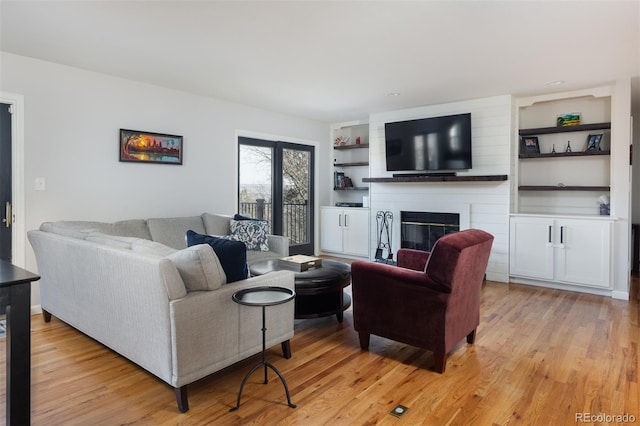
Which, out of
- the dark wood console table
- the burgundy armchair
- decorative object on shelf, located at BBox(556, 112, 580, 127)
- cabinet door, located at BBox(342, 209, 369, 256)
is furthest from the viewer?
cabinet door, located at BBox(342, 209, 369, 256)

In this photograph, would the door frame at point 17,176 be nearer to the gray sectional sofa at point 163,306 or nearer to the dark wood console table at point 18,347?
the gray sectional sofa at point 163,306

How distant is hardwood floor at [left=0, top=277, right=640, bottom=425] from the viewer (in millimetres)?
2047

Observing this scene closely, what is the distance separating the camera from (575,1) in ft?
8.34

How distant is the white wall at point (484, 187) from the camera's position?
5.02 m

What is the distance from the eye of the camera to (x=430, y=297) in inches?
97.8

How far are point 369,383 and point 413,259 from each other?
128cm

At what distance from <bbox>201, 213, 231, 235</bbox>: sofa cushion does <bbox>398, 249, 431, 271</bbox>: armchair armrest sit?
2.24 metres

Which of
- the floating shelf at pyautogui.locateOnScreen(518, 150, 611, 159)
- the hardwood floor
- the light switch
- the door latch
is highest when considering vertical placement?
the floating shelf at pyautogui.locateOnScreen(518, 150, 611, 159)

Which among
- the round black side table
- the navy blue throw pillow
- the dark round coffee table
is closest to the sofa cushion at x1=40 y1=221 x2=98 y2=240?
the navy blue throw pillow

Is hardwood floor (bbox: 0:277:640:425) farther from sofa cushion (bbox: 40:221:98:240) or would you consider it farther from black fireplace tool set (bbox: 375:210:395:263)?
black fireplace tool set (bbox: 375:210:395:263)

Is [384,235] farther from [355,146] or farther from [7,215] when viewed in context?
[7,215]

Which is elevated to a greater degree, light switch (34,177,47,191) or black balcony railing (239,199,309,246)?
light switch (34,177,47,191)

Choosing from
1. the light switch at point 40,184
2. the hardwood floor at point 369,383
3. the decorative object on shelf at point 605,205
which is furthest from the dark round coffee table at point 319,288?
the decorative object on shelf at point 605,205

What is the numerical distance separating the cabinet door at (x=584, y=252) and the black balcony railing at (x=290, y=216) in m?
3.75
